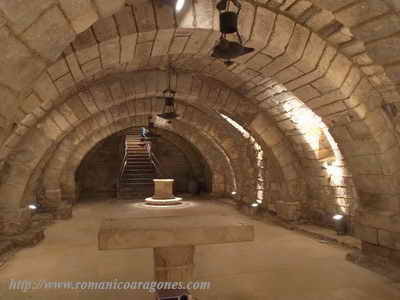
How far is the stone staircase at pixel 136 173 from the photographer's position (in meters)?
13.4

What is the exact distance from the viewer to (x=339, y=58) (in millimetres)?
4062

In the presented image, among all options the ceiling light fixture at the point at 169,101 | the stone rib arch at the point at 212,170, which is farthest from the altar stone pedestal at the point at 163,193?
the ceiling light fixture at the point at 169,101

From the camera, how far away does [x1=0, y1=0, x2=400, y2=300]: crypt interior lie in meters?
2.56

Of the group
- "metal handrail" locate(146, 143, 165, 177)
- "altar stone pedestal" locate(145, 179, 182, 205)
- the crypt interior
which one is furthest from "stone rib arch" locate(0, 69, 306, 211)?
"metal handrail" locate(146, 143, 165, 177)

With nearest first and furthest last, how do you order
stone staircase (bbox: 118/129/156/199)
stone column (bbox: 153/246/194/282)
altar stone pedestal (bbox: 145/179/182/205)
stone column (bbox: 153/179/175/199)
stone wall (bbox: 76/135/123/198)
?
stone column (bbox: 153/246/194/282) → altar stone pedestal (bbox: 145/179/182/205) → stone column (bbox: 153/179/175/199) → stone staircase (bbox: 118/129/156/199) → stone wall (bbox: 76/135/123/198)

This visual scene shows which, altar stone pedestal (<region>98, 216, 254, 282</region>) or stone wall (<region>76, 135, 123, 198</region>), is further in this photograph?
stone wall (<region>76, 135, 123, 198</region>)

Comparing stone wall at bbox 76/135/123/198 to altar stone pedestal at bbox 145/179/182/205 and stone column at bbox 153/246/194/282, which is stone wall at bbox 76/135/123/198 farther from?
stone column at bbox 153/246/194/282

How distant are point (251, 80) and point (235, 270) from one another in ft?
10.9

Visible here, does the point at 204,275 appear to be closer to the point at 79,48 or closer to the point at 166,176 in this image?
the point at 79,48

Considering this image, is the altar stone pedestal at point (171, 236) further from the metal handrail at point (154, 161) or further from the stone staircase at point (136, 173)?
the metal handrail at point (154, 161)

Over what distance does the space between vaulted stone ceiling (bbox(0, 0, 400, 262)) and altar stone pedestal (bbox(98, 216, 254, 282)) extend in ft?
3.74

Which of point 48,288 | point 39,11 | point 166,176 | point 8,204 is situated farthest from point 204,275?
point 166,176

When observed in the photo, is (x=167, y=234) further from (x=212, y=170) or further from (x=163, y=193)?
(x=212, y=170)

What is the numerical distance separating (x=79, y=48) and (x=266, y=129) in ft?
14.1
